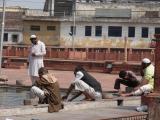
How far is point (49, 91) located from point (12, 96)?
5210 millimetres

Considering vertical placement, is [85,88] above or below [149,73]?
below

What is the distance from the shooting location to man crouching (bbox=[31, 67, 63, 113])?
11.5m

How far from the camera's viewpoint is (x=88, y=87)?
13.3 metres

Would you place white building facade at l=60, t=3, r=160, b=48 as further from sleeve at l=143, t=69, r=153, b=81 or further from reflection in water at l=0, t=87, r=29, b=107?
sleeve at l=143, t=69, r=153, b=81

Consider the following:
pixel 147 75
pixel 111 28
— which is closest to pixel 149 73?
pixel 147 75

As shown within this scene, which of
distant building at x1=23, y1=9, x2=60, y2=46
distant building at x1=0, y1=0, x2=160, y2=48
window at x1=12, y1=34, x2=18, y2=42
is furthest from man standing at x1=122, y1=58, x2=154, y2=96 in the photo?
window at x1=12, y1=34, x2=18, y2=42

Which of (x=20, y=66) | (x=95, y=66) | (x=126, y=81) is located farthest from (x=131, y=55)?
(x=126, y=81)

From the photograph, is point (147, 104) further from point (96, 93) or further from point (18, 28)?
point (18, 28)

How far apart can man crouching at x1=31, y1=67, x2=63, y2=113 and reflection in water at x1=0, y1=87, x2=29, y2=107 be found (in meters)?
1.92

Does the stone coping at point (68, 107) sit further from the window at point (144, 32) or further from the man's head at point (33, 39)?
the window at point (144, 32)

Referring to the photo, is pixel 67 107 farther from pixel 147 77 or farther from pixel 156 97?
pixel 147 77

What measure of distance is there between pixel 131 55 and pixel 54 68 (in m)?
5.69

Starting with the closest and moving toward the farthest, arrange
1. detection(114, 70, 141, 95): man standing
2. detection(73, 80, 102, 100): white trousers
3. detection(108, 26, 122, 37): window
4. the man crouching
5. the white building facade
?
the man crouching → detection(73, 80, 102, 100): white trousers → detection(114, 70, 141, 95): man standing → the white building facade → detection(108, 26, 122, 37): window

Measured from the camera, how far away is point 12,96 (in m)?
16.7
